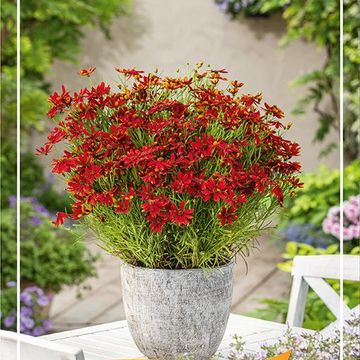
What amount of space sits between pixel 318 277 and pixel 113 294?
2.63 metres

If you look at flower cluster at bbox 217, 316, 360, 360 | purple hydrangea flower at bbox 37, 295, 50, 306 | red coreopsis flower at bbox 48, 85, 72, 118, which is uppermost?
red coreopsis flower at bbox 48, 85, 72, 118

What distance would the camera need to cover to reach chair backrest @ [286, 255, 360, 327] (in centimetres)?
182

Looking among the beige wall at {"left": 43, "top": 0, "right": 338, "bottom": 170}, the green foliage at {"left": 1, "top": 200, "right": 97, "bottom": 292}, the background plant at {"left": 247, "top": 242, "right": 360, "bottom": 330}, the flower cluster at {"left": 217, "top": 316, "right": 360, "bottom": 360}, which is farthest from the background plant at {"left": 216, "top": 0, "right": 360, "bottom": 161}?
the flower cluster at {"left": 217, "top": 316, "right": 360, "bottom": 360}

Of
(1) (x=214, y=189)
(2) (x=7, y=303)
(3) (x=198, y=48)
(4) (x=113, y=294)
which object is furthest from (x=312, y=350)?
(3) (x=198, y=48)

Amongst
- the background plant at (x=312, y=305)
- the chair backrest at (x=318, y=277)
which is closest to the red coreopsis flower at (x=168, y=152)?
the chair backrest at (x=318, y=277)

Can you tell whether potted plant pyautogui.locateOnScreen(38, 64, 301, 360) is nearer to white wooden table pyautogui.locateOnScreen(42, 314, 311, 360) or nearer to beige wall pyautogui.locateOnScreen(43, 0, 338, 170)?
white wooden table pyautogui.locateOnScreen(42, 314, 311, 360)

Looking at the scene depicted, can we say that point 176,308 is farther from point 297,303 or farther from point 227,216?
point 297,303

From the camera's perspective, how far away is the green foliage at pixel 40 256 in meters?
3.43

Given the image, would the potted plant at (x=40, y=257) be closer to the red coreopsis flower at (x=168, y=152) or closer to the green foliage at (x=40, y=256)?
the green foliage at (x=40, y=256)

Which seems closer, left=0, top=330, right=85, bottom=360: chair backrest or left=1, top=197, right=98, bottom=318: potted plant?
left=0, top=330, right=85, bottom=360: chair backrest

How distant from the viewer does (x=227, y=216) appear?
3.75 feet

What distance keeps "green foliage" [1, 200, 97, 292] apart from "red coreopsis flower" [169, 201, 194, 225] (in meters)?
2.31

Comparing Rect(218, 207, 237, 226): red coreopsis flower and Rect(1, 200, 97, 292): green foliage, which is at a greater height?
Rect(218, 207, 237, 226): red coreopsis flower

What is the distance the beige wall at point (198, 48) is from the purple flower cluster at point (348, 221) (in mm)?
1792
